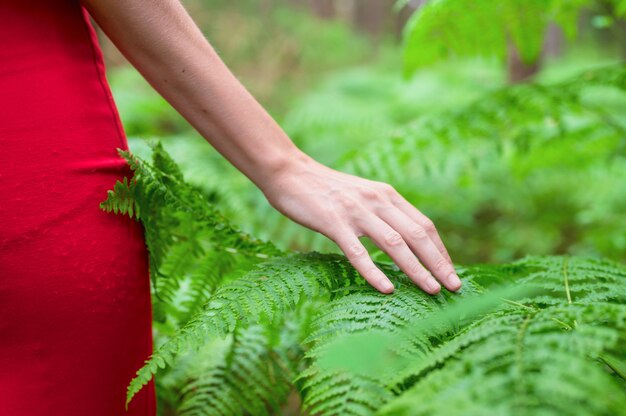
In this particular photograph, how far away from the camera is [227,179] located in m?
2.65

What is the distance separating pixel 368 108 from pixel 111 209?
4450 millimetres

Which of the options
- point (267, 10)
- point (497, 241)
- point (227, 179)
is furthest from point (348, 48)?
point (227, 179)

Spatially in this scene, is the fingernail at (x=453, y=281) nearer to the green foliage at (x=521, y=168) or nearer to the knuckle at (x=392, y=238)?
the knuckle at (x=392, y=238)

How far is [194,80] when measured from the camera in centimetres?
83

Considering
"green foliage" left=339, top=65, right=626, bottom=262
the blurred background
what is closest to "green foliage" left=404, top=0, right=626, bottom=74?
the blurred background

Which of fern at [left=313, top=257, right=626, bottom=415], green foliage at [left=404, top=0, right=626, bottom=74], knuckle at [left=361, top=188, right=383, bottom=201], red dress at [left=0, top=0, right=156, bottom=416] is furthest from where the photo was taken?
green foliage at [left=404, top=0, right=626, bottom=74]

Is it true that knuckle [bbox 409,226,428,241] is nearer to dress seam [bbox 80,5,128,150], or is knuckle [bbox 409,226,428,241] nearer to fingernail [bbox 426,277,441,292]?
fingernail [bbox 426,277,441,292]

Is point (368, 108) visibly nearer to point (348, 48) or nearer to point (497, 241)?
point (497, 241)

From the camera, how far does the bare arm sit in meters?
0.81

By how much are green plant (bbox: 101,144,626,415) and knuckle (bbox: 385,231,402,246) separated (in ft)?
0.26

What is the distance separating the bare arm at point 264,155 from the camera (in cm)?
81

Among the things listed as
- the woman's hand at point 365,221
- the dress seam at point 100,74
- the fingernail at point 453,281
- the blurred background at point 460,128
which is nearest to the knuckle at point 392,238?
the woman's hand at point 365,221

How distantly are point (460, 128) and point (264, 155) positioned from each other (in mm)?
1114

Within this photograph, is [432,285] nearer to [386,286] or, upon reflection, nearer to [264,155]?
[386,286]
